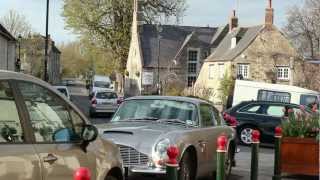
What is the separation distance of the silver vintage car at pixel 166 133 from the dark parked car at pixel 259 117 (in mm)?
8958

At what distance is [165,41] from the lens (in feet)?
235

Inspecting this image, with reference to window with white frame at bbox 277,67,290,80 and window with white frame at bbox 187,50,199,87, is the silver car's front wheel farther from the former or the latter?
window with white frame at bbox 187,50,199,87

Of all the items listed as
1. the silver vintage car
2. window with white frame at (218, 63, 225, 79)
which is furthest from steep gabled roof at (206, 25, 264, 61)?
the silver vintage car

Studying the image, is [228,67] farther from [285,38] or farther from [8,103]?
[8,103]

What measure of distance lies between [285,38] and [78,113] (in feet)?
175

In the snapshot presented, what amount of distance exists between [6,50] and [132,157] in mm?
51494

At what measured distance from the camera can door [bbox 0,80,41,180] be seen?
489cm

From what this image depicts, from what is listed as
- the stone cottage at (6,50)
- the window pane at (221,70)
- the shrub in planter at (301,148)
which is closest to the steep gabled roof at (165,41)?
the window pane at (221,70)

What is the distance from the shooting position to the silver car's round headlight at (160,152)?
9.44 meters

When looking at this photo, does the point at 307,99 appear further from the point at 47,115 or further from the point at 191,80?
the point at 191,80

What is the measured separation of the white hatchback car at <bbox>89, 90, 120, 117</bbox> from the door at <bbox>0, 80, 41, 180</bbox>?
1263 inches

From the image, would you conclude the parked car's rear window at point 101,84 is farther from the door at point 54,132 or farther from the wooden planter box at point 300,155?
the door at point 54,132

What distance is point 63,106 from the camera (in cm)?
602

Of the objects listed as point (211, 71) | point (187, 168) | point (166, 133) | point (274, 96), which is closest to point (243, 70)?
point (211, 71)
